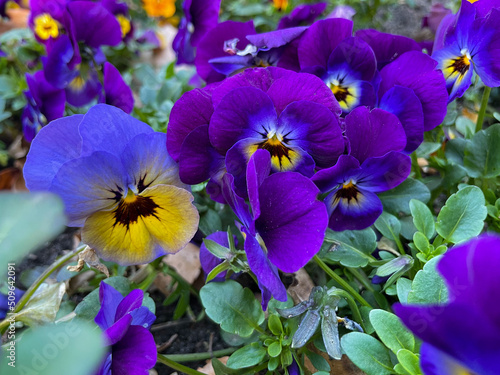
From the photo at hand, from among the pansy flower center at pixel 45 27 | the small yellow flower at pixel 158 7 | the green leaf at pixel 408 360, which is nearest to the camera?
the green leaf at pixel 408 360

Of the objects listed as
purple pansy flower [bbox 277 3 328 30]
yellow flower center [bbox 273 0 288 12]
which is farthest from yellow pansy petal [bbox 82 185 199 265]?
yellow flower center [bbox 273 0 288 12]

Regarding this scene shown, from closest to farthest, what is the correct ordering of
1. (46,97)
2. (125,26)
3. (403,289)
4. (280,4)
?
(403,289)
(46,97)
(125,26)
(280,4)

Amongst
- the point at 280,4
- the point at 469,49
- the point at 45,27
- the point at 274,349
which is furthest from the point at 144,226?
the point at 280,4

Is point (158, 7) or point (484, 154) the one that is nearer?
point (484, 154)

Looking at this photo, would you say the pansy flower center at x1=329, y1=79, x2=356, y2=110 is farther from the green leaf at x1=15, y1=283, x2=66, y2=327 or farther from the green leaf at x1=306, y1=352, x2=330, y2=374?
the green leaf at x1=15, y1=283, x2=66, y2=327

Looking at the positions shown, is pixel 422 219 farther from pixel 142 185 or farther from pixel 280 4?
pixel 280 4

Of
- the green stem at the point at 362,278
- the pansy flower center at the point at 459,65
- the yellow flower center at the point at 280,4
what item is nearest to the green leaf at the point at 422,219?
the green stem at the point at 362,278

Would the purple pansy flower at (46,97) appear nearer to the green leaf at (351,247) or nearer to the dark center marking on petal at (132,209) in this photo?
the dark center marking on petal at (132,209)

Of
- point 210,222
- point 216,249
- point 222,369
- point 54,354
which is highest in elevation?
point 54,354
